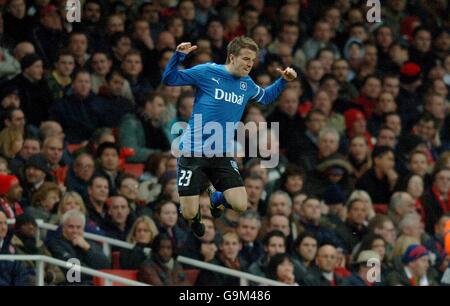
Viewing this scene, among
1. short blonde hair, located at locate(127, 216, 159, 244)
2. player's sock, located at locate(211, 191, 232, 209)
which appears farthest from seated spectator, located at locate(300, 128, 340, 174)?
player's sock, located at locate(211, 191, 232, 209)

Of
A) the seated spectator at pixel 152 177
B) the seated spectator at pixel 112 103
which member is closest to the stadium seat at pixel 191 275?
the seated spectator at pixel 152 177

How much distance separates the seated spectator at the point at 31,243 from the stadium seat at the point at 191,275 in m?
1.70

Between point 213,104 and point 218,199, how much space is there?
1.04m

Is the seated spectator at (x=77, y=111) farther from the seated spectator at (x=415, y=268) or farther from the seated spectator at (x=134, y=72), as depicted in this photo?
the seated spectator at (x=415, y=268)

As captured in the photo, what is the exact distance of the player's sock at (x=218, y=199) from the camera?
14.0 metres

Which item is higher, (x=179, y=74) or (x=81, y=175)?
(x=179, y=74)

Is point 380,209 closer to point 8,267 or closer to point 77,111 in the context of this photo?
point 77,111

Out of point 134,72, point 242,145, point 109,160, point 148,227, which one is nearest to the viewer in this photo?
point 148,227

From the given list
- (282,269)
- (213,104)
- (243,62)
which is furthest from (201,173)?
(282,269)

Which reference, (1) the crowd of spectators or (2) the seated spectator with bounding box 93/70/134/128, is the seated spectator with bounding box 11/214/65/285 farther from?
(2) the seated spectator with bounding box 93/70/134/128

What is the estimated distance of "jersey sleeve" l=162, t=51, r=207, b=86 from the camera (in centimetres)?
1321

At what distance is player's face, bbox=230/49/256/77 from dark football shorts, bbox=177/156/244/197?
2.78ft

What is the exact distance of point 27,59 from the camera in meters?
17.7

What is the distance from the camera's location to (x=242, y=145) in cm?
1866
